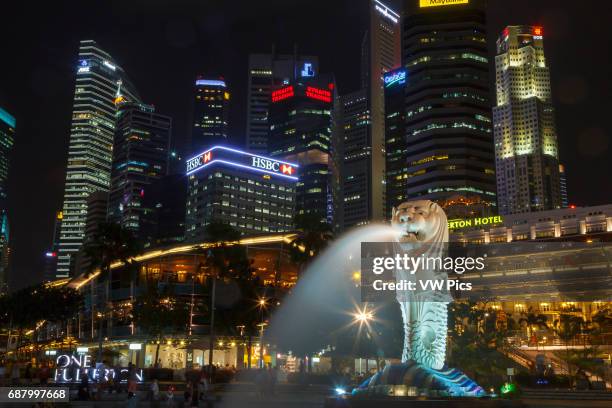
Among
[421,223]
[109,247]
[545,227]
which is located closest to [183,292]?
[109,247]

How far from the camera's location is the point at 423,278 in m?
34.3

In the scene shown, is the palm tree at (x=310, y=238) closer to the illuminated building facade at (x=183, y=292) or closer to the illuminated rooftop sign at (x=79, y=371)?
the illuminated building facade at (x=183, y=292)

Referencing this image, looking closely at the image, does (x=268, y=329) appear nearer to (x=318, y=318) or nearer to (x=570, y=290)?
(x=318, y=318)

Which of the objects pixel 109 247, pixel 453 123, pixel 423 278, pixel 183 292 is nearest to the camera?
pixel 423 278

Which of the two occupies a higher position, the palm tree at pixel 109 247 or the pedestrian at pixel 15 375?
the palm tree at pixel 109 247

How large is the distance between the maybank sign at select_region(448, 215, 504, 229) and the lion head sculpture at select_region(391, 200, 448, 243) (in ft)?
425

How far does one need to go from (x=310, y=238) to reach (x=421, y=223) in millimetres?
39705

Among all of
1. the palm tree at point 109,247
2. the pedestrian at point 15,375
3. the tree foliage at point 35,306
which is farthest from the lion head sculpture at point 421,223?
the tree foliage at point 35,306

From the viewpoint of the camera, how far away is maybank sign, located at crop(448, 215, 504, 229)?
158 metres

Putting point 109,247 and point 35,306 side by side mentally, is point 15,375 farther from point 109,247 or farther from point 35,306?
point 35,306

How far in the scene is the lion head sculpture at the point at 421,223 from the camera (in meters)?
34.3

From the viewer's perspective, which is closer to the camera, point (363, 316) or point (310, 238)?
point (363, 316)

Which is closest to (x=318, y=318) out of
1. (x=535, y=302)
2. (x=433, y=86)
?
(x=535, y=302)

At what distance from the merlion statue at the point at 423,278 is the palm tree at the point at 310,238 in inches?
1515
